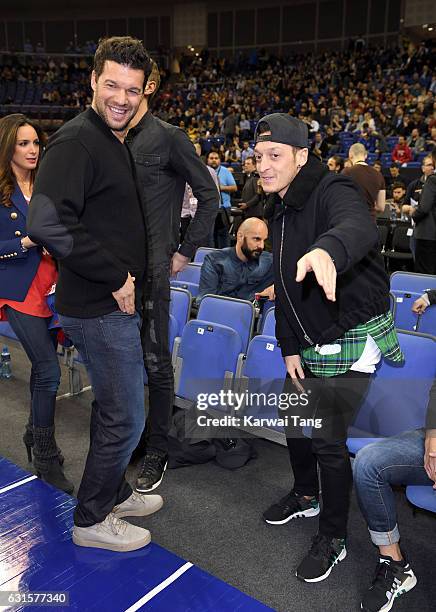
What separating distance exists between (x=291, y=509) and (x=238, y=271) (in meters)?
1.78

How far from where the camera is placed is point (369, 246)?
1504 mm

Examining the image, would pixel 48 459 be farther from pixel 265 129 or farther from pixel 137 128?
pixel 265 129

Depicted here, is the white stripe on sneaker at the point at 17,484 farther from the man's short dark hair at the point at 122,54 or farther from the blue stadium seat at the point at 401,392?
the man's short dark hair at the point at 122,54

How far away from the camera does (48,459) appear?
243 centimetres

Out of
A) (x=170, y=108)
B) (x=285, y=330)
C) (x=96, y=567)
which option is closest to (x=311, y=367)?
(x=285, y=330)

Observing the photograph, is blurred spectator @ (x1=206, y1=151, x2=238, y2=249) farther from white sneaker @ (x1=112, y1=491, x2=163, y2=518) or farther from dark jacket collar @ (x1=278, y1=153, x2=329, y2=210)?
dark jacket collar @ (x1=278, y1=153, x2=329, y2=210)

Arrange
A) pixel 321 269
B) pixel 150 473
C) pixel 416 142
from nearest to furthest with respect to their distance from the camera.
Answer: pixel 321 269 < pixel 150 473 < pixel 416 142

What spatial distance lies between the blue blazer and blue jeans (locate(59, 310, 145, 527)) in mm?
679

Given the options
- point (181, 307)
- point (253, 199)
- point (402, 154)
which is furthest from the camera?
point (402, 154)

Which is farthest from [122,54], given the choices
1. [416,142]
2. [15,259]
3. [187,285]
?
[416,142]

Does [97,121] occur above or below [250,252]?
above

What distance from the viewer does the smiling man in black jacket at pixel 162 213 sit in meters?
2.23

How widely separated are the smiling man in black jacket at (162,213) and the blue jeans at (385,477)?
96 centimetres

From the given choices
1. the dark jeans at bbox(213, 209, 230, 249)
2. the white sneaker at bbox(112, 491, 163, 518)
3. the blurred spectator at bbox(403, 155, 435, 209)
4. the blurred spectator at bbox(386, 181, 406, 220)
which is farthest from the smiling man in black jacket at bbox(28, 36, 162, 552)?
the blurred spectator at bbox(386, 181, 406, 220)
